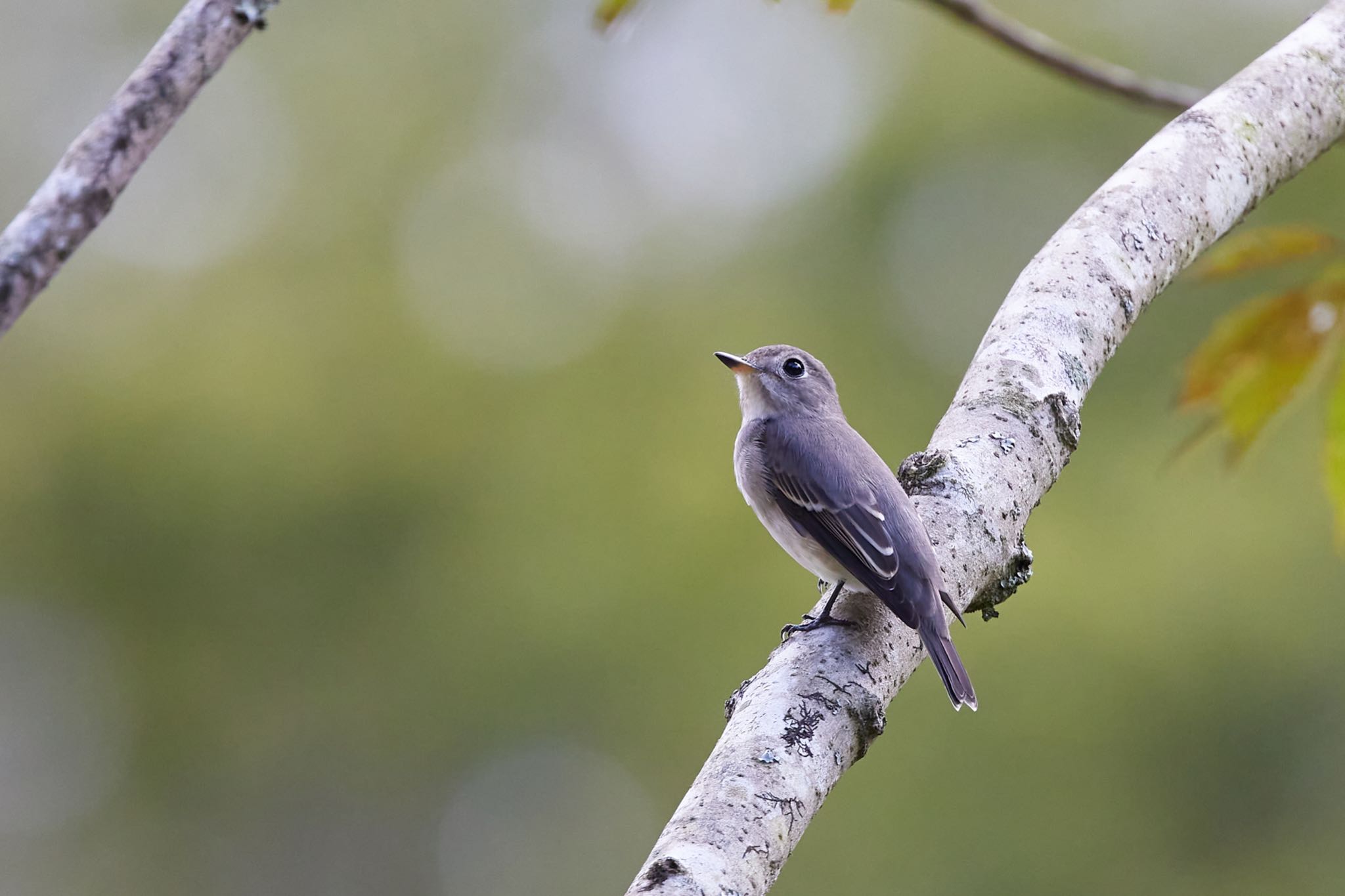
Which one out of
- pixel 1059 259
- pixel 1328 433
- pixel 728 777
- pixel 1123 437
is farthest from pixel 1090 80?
pixel 1123 437

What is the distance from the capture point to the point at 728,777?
195cm

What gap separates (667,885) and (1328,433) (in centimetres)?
176

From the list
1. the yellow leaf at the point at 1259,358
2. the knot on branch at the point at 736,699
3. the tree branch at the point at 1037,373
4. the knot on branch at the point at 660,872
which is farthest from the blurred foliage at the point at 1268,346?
the knot on branch at the point at 660,872

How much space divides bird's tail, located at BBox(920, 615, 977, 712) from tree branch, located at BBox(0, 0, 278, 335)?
2.07 m

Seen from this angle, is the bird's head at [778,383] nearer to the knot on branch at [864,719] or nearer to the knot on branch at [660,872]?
Result: the knot on branch at [864,719]

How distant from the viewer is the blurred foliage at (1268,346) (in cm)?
261

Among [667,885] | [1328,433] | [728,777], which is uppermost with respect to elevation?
[1328,433]

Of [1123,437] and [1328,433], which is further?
[1123,437]

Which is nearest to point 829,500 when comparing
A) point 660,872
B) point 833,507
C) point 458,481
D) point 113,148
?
point 833,507

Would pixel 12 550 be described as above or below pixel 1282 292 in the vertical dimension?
below

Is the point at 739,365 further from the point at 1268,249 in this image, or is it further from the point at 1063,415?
the point at 1268,249

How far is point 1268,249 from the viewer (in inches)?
108

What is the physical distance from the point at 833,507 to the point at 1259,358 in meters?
1.40

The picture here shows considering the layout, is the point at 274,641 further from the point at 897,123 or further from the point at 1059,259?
the point at 1059,259
